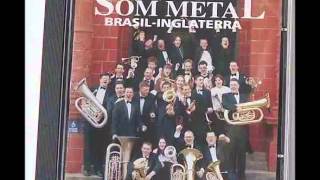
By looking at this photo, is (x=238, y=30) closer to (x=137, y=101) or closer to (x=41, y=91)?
(x=137, y=101)

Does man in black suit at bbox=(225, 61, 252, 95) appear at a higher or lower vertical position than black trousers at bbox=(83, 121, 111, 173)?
higher

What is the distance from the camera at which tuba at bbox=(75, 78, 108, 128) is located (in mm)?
758

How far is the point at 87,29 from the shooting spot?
758 mm

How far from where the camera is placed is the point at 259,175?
74 cm

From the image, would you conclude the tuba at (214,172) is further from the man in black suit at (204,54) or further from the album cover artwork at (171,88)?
the man in black suit at (204,54)

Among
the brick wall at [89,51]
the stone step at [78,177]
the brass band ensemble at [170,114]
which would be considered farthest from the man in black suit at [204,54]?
the stone step at [78,177]

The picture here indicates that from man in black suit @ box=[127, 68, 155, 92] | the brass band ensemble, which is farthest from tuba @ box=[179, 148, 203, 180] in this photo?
man in black suit @ box=[127, 68, 155, 92]

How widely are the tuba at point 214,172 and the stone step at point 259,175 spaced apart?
0.13 feet

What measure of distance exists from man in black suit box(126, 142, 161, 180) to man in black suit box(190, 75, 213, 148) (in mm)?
68

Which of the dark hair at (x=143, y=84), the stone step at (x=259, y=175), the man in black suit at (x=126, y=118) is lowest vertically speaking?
the stone step at (x=259, y=175)

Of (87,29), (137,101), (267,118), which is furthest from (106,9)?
(267,118)

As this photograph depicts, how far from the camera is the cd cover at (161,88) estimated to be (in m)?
0.75

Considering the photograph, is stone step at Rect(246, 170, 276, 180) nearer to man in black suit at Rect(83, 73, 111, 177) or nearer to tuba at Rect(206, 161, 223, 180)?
tuba at Rect(206, 161, 223, 180)

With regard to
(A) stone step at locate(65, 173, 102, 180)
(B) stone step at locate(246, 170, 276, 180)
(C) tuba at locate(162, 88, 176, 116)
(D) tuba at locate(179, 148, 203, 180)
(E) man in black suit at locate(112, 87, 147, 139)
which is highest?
(C) tuba at locate(162, 88, 176, 116)
